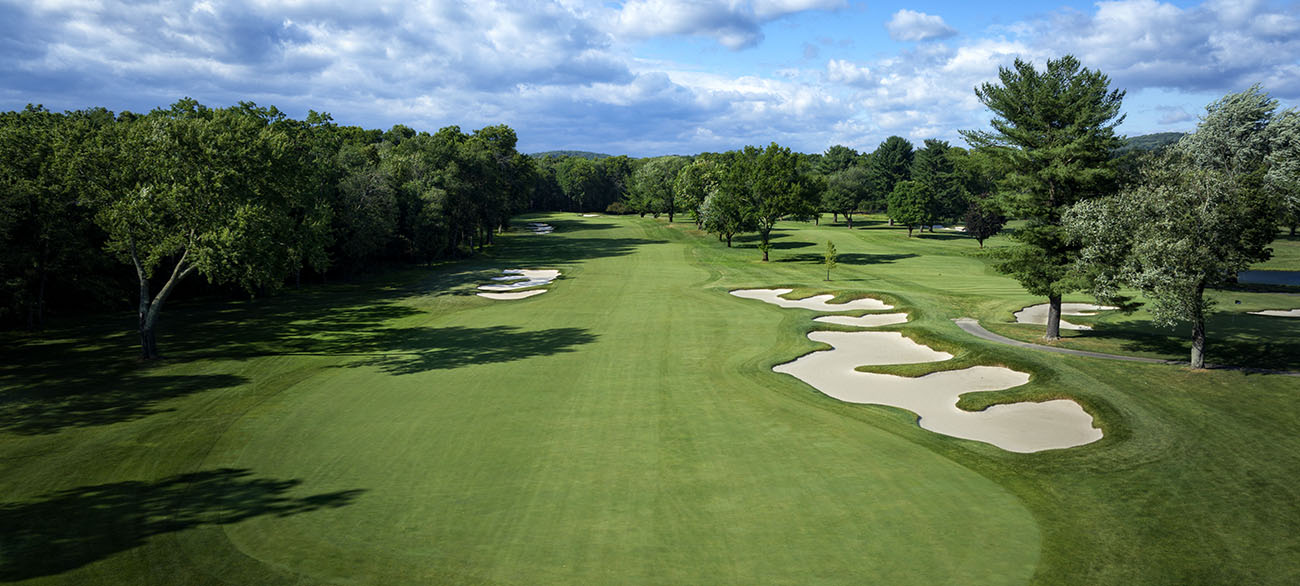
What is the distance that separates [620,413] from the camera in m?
20.7

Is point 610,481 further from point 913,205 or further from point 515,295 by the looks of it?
point 913,205

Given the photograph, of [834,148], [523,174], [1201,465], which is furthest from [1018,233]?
[834,148]

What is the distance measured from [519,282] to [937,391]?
126 feet

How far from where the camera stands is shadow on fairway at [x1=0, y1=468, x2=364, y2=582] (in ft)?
39.1

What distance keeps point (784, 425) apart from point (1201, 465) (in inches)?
422

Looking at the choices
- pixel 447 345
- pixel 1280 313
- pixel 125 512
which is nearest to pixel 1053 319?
pixel 1280 313

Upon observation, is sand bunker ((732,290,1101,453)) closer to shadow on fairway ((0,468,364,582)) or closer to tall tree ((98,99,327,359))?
shadow on fairway ((0,468,364,582))

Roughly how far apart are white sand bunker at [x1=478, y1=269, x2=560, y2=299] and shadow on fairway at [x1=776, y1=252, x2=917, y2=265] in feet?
87.1

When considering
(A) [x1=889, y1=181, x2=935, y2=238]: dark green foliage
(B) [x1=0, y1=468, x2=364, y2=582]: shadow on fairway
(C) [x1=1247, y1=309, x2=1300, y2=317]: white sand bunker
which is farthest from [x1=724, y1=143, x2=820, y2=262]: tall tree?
(B) [x1=0, y1=468, x2=364, y2=582]: shadow on fairway

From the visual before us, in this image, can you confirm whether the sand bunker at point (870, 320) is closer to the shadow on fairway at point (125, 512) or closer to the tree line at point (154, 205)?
the shadow on fairway at point (125, 512)

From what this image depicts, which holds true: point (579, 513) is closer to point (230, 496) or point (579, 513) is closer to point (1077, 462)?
point (230, 496)

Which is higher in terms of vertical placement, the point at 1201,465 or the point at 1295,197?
the point at 1295,197

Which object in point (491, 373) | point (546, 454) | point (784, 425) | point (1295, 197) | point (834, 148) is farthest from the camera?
point (834, 148)

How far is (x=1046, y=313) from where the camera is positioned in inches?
1481
